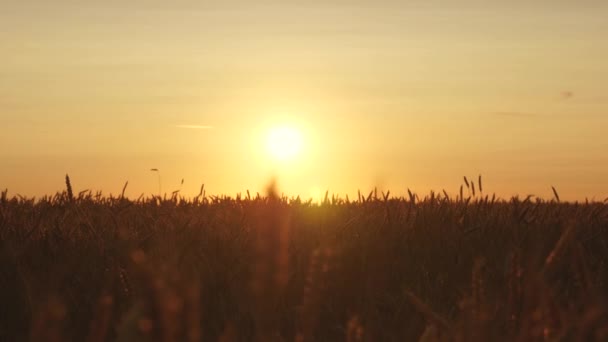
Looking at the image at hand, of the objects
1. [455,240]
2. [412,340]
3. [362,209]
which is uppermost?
[362,209]

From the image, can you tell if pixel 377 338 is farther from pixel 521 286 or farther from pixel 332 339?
pixel 521 286

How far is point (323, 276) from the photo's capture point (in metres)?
3.33

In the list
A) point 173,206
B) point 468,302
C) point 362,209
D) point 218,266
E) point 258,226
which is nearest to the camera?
point 468,302

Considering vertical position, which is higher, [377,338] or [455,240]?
[455,240]

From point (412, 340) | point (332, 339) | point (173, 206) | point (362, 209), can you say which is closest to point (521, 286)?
point (412, 340)

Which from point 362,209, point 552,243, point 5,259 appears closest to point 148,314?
point 5,259

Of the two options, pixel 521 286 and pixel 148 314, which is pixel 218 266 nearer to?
pixel 148 314

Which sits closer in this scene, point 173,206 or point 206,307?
point 206,307

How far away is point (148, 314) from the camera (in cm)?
288

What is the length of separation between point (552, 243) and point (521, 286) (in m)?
1.56

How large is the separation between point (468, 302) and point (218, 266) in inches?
70.2

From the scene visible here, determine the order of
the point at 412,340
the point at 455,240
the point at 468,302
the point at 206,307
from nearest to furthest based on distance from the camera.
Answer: the point at 468,302 → the point at 412,340 → the point at 206,307 → the point at 455,240

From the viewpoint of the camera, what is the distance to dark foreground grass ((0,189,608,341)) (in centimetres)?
251

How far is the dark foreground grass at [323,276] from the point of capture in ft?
8.25
